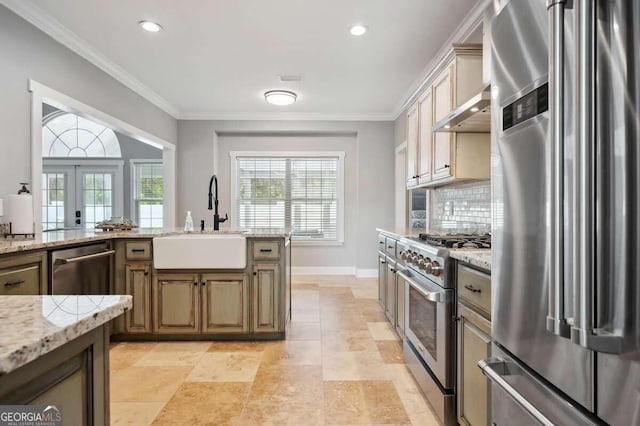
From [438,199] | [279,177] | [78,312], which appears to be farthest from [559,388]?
[279,177]

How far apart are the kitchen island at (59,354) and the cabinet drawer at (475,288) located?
1.33 metres

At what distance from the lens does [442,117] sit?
2830 millimetres

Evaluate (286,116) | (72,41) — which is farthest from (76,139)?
(72,41)

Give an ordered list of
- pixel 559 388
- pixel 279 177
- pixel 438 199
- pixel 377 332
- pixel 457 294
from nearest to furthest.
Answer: pixel 559 388, pixel 457 294, pixel 377 332, pixel 438 199, pixel 279 177

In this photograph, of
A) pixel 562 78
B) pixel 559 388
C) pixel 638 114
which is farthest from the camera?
pixel 559 388

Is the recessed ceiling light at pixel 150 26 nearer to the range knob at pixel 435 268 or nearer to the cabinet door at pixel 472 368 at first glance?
the range knob at pixel 435 268

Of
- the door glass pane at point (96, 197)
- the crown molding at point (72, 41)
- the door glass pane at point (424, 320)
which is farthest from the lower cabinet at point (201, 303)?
the door glass pane at point (96, 197)

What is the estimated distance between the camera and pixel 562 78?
2.57ft

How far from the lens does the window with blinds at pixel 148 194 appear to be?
738 centimetres

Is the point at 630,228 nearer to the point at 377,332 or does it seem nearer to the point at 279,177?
the point at 377,332

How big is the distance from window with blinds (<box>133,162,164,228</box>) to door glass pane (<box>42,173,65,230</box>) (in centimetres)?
151

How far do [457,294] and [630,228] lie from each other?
121cm

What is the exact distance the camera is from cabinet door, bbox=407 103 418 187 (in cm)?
349

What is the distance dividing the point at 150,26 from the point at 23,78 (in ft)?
3.54
